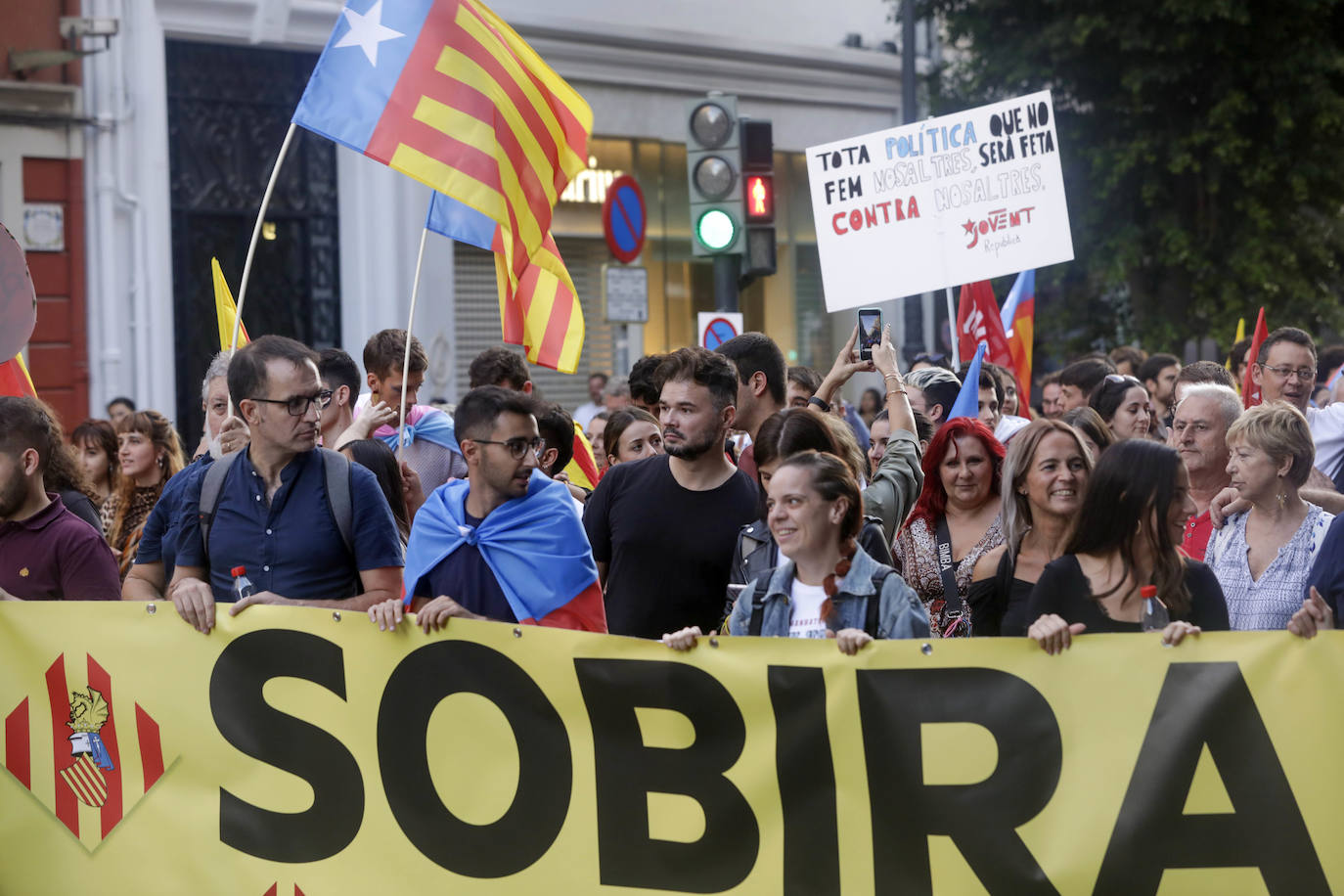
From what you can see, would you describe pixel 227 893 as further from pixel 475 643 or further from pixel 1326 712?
pixel 1326 712

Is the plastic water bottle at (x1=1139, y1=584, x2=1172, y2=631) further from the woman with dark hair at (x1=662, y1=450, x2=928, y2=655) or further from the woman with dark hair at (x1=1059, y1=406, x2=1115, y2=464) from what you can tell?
the woman with dark hair at (x1=1059, y1=406, x2=1115, y2=464)

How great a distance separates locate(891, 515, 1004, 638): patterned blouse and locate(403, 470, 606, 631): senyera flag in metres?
1.04

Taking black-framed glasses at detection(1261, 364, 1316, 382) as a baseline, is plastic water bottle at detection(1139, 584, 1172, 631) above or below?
below

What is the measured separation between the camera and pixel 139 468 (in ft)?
24.6

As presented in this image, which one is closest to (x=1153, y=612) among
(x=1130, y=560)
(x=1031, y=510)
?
(x=1130, y=560)

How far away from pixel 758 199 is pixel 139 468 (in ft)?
13.4

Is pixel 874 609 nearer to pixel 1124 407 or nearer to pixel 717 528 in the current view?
pixel 717 528

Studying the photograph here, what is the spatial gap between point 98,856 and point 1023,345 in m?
7.89

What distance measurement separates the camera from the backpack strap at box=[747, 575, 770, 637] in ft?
13.9

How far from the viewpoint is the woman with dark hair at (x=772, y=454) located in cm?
477

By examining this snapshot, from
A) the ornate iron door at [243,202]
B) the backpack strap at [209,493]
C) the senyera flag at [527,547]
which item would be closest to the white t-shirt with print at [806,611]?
the senyera flag at [527,547]

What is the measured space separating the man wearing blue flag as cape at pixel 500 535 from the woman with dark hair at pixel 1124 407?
3412mm

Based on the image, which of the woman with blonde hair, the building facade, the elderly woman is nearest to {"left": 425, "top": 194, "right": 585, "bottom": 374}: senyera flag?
the woman with blonde hair

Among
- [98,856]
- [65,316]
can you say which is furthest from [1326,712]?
[65,316]
